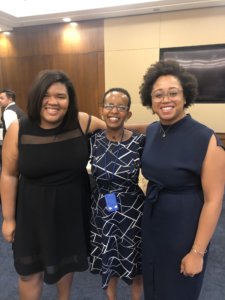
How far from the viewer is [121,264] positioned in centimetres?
143

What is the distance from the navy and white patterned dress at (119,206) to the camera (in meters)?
1.34

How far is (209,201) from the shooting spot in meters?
1.08

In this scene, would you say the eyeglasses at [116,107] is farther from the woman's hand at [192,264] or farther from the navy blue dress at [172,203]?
the woman's hand at [192,264]

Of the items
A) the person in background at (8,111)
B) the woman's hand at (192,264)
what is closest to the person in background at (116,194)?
the woman's hand at (192,264)

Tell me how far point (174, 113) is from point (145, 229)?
1.93ft

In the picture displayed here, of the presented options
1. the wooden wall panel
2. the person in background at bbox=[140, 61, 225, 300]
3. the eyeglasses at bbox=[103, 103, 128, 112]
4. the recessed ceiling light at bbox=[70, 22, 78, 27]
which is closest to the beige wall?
the wooden wall panel

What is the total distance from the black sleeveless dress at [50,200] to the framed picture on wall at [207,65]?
370 cm

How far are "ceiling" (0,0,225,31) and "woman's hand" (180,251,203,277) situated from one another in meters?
4.11

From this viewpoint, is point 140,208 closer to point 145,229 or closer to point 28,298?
point 145,229

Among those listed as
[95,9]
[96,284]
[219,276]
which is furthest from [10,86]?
[219,276]

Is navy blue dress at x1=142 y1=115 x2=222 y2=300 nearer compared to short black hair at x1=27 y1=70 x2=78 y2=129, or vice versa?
navy blue dress at x1=142 y1=115 x2=222 y2=300

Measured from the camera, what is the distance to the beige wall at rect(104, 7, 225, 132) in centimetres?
442

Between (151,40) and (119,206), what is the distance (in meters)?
4.20

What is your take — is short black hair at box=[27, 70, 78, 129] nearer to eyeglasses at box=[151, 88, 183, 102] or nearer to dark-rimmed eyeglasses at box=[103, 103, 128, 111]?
dark-rimmed eyeglasses at box=[103, 103, 128, 111]
